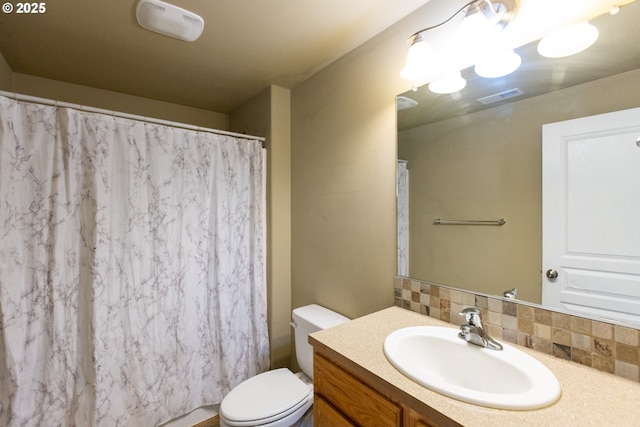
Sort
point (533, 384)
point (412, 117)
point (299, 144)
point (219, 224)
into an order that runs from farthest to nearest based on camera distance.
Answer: point (299, 144), point (219, 224), point (412, 117), point (533, 384)

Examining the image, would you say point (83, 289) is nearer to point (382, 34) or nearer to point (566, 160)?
point (382, 34)

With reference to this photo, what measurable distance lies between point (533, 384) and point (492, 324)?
0.32m

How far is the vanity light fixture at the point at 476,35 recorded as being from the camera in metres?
0.98

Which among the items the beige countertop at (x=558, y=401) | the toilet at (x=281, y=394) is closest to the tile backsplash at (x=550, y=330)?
the beige countertop at (x=558, y=401)

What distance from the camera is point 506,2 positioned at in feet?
3.21

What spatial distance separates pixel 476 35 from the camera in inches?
38.9

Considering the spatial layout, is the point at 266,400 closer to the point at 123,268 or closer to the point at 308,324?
the point at 308,324

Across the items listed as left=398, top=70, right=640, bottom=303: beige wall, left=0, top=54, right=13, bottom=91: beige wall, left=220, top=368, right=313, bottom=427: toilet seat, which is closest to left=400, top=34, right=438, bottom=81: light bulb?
left=398, top=70, right=640, bottom=303: beige wall

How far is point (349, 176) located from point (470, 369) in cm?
106

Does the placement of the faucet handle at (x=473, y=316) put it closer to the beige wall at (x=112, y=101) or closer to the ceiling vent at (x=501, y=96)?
the ceiling vent at (x=501, y=96)

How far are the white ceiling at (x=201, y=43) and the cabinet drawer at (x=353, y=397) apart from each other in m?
1.53

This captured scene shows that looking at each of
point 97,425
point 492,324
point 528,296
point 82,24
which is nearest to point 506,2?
point 528,296

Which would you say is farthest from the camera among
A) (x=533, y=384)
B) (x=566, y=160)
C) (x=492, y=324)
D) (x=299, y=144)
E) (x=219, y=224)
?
(x=299, y=144)

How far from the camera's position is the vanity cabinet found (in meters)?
0.71
